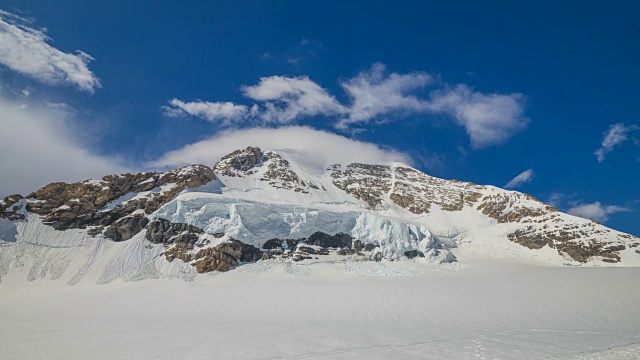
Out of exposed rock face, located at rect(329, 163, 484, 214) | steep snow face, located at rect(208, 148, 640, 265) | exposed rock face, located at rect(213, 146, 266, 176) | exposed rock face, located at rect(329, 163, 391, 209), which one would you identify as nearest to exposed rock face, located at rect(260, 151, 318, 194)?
steep snow face, located at rect(208, 148, 640, 265)

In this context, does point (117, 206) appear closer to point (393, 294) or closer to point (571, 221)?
point (393, 294)

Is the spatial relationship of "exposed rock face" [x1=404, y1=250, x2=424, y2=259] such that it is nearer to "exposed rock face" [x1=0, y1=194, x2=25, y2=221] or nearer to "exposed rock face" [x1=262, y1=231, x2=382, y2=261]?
"exposed rock face" [x1=262, y1=231, x2=382, y2=261]

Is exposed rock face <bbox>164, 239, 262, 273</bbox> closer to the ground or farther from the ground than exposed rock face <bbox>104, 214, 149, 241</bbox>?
closer to the ground

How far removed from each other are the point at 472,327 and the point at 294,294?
19.2 meters

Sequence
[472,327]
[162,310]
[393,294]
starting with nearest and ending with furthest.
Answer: [472,327] → [162,310] → [393,294]

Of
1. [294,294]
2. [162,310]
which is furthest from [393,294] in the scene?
[162,310]

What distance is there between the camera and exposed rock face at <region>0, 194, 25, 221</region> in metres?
51.3

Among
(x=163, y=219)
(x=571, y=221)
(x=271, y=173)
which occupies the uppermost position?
(x=271, y=173)

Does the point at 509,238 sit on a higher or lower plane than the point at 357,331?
higher

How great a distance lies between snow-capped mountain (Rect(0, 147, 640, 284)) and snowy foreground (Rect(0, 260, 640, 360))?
132 inches

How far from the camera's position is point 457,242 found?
69.6 meters

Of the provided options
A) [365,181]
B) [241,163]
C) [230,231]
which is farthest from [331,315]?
[365,181]

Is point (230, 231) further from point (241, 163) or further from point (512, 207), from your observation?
point (512, 207)

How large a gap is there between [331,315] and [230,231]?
3143 centimetres
